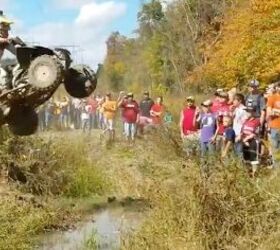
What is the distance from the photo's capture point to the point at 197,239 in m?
7.09

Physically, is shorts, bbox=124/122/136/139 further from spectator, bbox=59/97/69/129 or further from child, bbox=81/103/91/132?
spectator, bbox=59/97/69/129

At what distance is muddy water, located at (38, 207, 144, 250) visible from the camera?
344 inches

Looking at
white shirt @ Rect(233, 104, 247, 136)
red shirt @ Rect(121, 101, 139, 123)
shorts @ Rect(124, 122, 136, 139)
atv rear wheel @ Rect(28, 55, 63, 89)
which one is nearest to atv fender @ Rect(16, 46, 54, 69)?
atv rear wheel @ Rect(28, 55, 63, 89)

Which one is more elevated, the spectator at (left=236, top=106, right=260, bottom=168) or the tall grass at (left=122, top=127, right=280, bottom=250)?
the spectator at (left=236, top=106, right=260, bottom=168)

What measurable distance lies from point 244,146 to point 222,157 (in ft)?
15.0

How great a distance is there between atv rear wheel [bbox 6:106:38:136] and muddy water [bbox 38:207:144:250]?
1692mm

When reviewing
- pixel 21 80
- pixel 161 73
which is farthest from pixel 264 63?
pixel 161 73

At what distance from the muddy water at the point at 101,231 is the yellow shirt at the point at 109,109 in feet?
34.7

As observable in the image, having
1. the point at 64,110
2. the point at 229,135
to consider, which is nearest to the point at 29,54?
the point at 229,135

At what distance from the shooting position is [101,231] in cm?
979

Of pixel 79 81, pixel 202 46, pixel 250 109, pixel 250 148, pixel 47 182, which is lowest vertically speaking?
pixel 47 182

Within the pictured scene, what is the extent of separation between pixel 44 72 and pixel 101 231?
2.54 meters

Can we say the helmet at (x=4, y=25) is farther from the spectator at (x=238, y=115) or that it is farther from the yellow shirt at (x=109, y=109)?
the yellow shirt at (x=109, y=109)

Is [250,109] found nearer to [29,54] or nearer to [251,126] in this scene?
[251,126]
